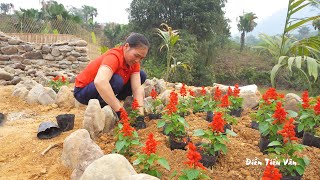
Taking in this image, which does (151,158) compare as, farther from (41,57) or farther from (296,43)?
(41,57)

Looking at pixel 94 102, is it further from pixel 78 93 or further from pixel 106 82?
pixel 78 93

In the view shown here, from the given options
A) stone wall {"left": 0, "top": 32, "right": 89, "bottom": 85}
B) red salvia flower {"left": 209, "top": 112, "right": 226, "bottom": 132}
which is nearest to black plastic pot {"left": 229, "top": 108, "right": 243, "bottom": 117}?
red salvia flower {"left": 209, "top": 112, "right": 226, "bottom": 132}

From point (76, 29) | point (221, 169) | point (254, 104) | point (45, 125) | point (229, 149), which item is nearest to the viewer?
point (221, 169)

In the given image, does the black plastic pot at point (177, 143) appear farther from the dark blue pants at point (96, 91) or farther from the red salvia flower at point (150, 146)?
the dark blue pants at point (96, 91)

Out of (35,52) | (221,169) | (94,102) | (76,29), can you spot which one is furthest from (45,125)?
(76,29)

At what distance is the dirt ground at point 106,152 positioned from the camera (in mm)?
2303

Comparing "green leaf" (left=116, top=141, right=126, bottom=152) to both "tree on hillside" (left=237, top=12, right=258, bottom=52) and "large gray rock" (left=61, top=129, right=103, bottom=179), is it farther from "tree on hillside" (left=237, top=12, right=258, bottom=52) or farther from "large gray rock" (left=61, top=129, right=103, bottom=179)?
"tree on hillside" (left=237, top=12, right=258, bottom=52)

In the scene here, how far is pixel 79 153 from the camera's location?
226 centimetres

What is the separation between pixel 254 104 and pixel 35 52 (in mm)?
6804

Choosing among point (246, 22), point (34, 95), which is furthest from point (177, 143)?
point (246, 22)

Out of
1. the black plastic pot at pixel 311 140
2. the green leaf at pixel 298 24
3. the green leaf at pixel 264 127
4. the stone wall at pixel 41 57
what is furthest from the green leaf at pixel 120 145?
the stone wall at pixel 41 57

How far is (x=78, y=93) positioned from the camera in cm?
362

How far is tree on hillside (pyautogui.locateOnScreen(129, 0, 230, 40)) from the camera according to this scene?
18.6 meters

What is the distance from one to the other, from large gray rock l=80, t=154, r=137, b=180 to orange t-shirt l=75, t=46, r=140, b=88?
56.4 inches
